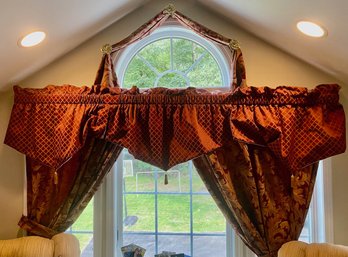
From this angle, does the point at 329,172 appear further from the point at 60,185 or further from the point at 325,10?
the point at 60,185

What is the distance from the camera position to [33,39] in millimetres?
1926

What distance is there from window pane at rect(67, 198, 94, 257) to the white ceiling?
0.97 metres

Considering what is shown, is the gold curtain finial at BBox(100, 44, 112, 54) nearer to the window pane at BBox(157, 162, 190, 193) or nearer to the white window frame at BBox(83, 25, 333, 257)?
the white window frame at BBox(83, 25, 333, 257)

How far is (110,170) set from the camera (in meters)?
2.32

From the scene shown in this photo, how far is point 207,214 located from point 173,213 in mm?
225

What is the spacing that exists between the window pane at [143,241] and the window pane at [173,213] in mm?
98

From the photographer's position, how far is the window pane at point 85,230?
94.6 inches

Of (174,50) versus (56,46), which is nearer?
(56,46)

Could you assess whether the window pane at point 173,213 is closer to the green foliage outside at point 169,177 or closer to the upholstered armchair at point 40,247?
the green foliage outside at point 169,177

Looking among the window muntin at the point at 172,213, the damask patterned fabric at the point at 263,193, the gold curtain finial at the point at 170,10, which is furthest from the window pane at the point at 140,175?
the gold curtain finial at the point at 170,10

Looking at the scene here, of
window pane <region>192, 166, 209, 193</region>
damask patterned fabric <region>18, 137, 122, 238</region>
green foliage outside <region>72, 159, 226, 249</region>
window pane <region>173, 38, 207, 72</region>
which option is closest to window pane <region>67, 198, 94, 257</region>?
green foliage outside <region>72, 159, 226, 249</region>

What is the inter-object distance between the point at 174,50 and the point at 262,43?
570 mm

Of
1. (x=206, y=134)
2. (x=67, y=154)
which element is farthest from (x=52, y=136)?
(x=206, y=134)

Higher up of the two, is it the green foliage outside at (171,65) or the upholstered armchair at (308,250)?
the green foliage outside at (171,65)
